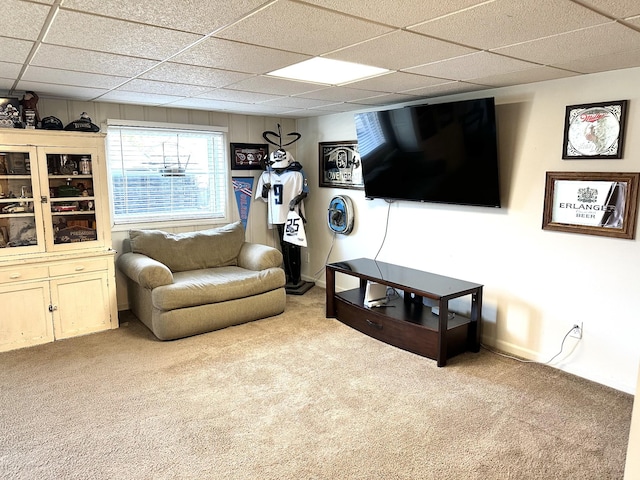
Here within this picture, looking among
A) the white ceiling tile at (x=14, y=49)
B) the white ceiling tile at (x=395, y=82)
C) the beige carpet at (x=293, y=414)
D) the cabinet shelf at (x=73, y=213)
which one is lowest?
the beige carpet at (x=293, y=414)

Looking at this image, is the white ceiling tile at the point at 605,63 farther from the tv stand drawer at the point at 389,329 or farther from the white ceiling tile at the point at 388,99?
the tv stand drawer at the point at 389,329

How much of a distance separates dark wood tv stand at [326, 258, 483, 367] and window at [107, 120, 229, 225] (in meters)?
1.82

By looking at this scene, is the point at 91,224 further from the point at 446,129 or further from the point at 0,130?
the point at 446,129

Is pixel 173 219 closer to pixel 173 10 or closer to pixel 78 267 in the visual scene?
pixel 78 267

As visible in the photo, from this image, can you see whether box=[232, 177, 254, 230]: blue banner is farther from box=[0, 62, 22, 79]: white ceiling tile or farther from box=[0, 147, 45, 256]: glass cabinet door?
box=[0, 62, 22, 79]: white ceiling tile

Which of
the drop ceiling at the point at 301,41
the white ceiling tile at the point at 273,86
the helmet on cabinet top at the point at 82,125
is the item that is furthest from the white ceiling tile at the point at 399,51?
the helmet on cabinet top at the point at 82,125

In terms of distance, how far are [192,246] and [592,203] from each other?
3.53 m

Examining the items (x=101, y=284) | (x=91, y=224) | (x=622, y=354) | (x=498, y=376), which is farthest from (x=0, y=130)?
(x=622, y=354)

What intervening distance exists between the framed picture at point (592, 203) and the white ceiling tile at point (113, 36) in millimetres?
2550

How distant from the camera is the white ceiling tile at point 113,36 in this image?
1.86 metres

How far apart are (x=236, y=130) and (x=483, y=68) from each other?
314 cm

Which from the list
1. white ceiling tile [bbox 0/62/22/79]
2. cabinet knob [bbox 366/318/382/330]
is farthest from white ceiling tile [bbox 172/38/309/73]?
cabinet knob [bbox 366/318/382/330]

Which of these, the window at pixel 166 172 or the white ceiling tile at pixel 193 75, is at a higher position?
the white ceiling tile at pixel 193 75

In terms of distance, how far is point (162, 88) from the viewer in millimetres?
3418
